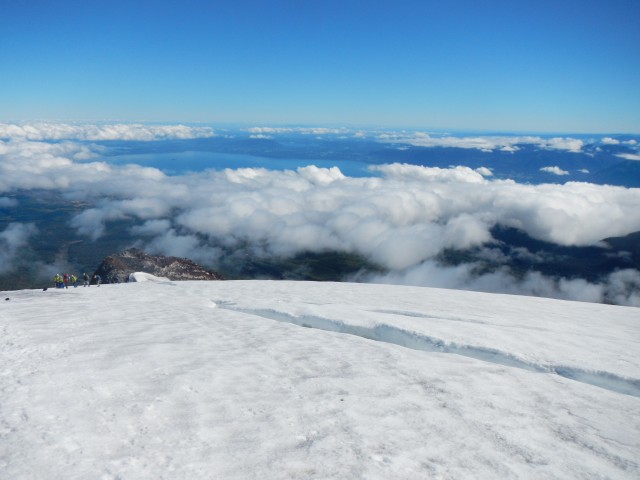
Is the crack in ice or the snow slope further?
the crack in ice

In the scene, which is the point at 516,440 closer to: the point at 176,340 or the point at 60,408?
the point at 60,408

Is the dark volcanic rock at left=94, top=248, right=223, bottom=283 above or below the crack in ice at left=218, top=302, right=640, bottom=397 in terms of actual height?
below

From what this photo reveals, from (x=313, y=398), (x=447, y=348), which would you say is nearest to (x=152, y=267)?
(x=447, y=348)

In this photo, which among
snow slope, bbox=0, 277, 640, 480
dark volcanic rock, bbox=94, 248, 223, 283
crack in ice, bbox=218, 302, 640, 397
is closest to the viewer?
snow slope, bbox=0, 277, 640, 480

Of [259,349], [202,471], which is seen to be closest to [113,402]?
[202,471]

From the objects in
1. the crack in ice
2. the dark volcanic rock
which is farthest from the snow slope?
the dark volcanic rock

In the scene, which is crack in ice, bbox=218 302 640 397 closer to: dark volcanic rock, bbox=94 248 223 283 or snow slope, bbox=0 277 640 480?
snow slope, bbox=0 277 640 480

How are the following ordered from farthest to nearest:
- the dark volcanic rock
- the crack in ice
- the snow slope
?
1. the dark volcanic rock
2. the crack in ice
3. the snow slope
